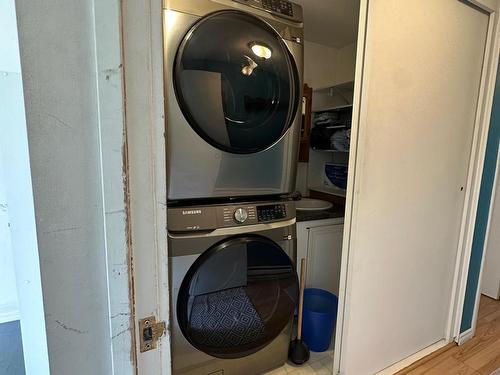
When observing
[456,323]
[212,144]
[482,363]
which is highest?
[212,144]

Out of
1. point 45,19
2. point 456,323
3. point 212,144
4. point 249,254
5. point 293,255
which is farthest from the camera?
point 456,323

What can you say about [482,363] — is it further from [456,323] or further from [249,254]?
[249,254]

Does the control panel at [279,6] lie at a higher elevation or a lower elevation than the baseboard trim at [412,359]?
higher

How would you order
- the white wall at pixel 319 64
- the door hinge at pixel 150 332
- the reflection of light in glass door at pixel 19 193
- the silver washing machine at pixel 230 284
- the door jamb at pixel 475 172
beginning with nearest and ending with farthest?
the reflection of light in glass door at pixel 19 193 < the door hinge at pixel 150 332 < the silver washing machine at pixel 230 284 < the door jamb at pixel 475 172 < the white wall at pixel 319 64

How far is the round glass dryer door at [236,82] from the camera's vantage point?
3.42 ft

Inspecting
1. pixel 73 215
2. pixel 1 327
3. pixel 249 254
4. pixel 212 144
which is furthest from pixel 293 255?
pixel 1 327

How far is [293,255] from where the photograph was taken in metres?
1.42

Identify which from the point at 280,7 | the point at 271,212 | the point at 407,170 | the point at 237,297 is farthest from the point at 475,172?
the point at 237,297

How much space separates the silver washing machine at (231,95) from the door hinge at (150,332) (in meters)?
0.64

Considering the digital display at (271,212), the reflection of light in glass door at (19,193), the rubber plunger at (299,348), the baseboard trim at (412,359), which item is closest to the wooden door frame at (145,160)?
the reflection of light in glass door at (19,193)

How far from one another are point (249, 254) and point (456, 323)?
157cm

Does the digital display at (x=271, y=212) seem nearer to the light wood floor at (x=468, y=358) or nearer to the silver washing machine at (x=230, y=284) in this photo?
the silver washing machine at (x=230, y=284)

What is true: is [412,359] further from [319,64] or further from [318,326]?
[319,64]

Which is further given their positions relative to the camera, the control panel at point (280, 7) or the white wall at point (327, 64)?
the white wall at point (327, 64)
